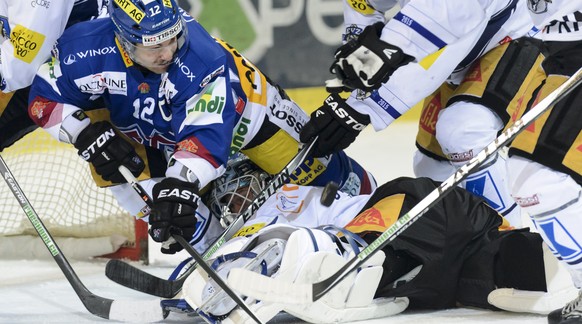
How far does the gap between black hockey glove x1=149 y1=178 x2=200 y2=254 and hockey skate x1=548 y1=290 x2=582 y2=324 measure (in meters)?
0.94

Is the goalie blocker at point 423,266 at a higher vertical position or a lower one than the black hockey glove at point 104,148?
higher

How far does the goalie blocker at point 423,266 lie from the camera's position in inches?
103

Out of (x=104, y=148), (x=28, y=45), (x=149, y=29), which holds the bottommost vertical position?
(x=104, y=148)

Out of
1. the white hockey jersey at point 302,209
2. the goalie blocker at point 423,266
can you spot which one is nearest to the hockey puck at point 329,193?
the white hockey jersey at point 302,209

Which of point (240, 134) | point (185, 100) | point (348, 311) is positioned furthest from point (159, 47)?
point (348, 311)

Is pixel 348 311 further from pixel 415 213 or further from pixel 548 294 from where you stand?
pixel 548 294

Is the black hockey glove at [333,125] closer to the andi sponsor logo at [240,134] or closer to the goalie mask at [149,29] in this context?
the andi sponsor logo at [240,134]

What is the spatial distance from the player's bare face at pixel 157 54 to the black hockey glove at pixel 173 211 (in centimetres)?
39

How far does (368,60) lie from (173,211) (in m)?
0.63

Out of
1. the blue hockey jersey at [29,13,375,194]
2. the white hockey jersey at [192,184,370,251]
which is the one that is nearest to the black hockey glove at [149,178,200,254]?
the blue hockey jersey at [29,13,375,194]

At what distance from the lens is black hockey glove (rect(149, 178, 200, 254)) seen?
2.83m

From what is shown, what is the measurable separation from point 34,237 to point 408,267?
1.55m

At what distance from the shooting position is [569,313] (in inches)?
99.0

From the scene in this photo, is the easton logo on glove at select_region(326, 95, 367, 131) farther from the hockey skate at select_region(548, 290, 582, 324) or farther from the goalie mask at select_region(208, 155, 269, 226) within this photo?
the hockey skate at select_region(548, 290, 582, 324)
